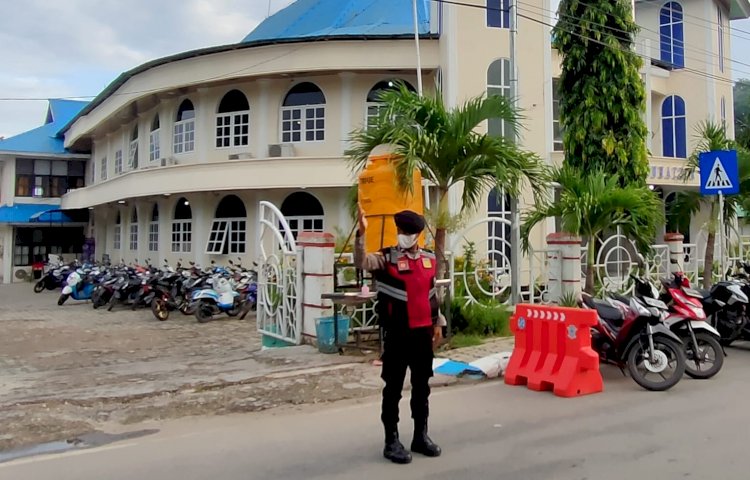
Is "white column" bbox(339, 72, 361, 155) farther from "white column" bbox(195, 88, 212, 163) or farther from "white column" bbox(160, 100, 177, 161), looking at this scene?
"white column" bbox(160, 100, 177, 161)

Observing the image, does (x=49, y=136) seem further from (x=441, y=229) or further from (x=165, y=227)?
(x=441, y=229)

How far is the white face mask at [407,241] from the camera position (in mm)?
4672

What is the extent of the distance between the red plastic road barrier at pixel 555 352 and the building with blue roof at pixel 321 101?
8.30 metres

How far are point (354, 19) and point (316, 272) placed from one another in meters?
14.8

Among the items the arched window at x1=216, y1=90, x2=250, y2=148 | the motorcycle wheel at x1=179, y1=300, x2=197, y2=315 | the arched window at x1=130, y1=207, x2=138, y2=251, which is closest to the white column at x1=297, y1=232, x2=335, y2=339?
the motorcycle wheel at x1=179, y1=300, x2=197, y2=315

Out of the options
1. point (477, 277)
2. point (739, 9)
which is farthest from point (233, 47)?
point (739, 9)

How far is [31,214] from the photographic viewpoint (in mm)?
28922

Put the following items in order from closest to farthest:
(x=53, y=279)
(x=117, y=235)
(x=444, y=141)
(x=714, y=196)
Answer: (x=444, y=141) < (x=714, y=196) < (x=53, y=279) < (x=117, y=235)

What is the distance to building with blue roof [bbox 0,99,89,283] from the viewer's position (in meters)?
29.0

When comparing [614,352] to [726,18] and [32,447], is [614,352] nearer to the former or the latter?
[32,447]

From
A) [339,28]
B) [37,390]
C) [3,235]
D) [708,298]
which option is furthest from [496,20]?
[3,235]

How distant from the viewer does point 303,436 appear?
5.30 metres

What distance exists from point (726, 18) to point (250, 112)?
19216 mm

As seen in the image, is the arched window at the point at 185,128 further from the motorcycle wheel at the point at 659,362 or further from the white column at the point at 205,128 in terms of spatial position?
the motorcycle wheel at the point at 659,362
